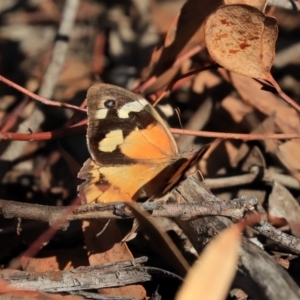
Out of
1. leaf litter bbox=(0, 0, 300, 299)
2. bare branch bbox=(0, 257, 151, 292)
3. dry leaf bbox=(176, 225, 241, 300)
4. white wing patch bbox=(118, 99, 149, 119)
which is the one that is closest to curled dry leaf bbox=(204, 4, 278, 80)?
leaf litter bbox=(0, 0, 300, 299)

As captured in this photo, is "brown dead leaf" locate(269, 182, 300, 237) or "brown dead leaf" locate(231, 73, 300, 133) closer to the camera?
"brown dead leaf" locate(269, 182, 300, 237)

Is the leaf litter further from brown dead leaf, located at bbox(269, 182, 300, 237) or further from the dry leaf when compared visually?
the dry leaf

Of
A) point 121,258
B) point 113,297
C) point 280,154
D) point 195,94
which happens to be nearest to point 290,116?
point 280,154

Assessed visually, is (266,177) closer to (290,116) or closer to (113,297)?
(290,116)

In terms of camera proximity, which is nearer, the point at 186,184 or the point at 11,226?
the point at 186,184

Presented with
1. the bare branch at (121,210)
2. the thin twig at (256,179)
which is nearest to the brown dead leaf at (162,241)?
the bare branch at (121,210)

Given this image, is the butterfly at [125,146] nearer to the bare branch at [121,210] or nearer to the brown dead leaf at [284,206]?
the bare branch at [121,210]
